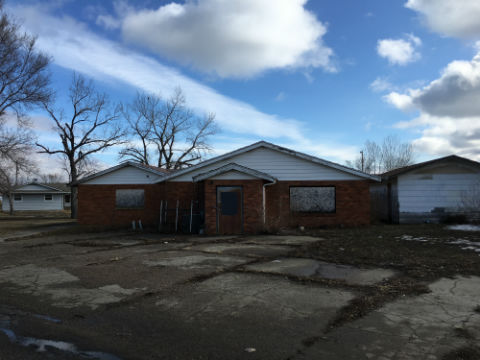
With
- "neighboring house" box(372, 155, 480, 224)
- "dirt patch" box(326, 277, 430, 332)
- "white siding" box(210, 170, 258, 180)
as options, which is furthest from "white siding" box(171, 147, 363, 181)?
"dirt patch" box(326, 277, 430, 332)

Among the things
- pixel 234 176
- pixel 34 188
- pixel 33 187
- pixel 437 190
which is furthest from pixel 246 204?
pixel 33 187

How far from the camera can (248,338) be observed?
3.77 metres

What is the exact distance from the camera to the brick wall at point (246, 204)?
1438 cm

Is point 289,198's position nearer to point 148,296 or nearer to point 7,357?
point 148,296

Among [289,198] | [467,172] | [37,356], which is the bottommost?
[37,356]

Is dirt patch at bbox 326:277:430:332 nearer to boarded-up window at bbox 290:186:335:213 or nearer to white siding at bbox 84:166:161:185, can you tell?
boarded-up window at bbox 290:186:335:213

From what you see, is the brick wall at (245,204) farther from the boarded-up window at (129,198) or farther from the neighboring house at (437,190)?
the neighboring house at (437,190)

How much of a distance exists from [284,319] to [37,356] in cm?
268

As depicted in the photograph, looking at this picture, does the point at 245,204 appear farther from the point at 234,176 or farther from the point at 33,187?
the point at 33,187

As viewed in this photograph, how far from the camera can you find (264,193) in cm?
1544

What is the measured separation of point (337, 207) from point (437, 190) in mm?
5633

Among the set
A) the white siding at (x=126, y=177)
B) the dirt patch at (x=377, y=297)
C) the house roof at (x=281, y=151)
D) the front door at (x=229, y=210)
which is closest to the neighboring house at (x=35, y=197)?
the white siding at (x=126, y=177)

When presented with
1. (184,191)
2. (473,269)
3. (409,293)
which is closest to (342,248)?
(473,269)

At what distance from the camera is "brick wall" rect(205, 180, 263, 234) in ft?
47.2
